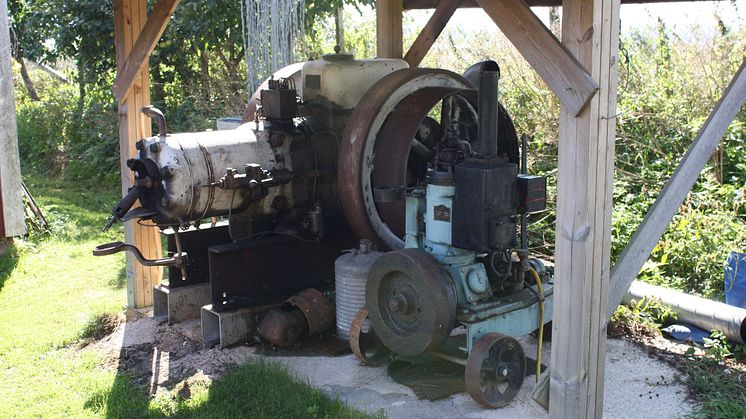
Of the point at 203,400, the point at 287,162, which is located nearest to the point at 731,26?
the point at 287,162

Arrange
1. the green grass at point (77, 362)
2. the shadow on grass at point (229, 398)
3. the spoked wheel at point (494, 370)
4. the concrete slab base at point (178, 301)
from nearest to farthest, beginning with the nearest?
1. the spoked wheel at point (494, 370)
2. the shadow on grass at point (229, 398)
3. the green grass at point (77, 362)
4. the concrete slab base at point (178, 301)

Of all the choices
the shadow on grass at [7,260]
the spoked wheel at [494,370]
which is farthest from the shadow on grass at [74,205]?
the spoked wheel at [494,370]

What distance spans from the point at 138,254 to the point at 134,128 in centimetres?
128

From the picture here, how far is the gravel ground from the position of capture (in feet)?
13.8

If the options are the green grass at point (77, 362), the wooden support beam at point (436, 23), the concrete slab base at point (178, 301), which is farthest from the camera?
the wooden support beam at point (436, 23)

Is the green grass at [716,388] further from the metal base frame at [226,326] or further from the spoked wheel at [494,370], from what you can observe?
the metal base frame at [226,326]

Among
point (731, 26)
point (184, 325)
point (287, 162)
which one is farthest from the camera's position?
point (731, 26)

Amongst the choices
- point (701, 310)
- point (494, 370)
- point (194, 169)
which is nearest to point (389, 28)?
point (194, 169)

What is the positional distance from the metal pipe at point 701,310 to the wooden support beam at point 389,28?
2644 mm

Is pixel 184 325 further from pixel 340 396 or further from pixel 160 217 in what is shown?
pixel 340 396

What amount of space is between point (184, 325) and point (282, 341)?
2.91ft

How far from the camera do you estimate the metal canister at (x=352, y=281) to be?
194 inches

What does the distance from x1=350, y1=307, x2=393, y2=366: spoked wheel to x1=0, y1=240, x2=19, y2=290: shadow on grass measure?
3.55 meters

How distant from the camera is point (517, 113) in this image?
319 inches
